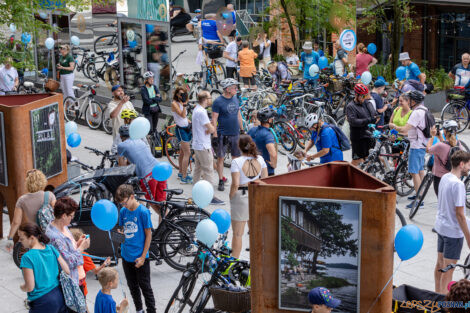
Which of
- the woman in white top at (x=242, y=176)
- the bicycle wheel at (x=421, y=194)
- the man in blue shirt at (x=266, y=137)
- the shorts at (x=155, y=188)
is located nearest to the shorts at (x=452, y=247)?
the woman in white top at (x=242, y=176)

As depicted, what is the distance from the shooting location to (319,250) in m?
5.40

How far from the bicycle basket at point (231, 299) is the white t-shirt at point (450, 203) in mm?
2511

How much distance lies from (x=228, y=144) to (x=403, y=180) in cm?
310

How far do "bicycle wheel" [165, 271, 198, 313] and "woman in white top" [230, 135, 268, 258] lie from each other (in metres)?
1.94

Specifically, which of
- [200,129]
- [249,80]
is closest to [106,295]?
[200,129]

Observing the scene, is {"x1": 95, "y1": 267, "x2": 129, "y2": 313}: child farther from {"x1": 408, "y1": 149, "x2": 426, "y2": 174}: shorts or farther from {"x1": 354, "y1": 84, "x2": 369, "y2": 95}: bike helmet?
{"x1": 354, "y1": 84, "x2": 369, "y2": 95}: bike helmet

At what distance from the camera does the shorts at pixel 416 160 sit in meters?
11.5

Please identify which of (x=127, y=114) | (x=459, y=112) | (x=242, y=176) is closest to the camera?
(x=242, y=176)

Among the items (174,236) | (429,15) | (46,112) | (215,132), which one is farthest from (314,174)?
(429,15)

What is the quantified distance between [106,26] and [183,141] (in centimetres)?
2332

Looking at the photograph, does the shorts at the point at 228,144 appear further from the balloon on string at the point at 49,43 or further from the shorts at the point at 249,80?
the balloon on string at the point at 49,43

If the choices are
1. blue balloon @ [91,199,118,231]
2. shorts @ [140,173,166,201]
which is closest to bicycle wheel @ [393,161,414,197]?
shorts @ [140,173,166,201]

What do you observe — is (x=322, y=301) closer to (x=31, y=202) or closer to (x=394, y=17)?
(x=31, y=202)

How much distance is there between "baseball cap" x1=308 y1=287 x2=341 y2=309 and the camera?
5.26 m
